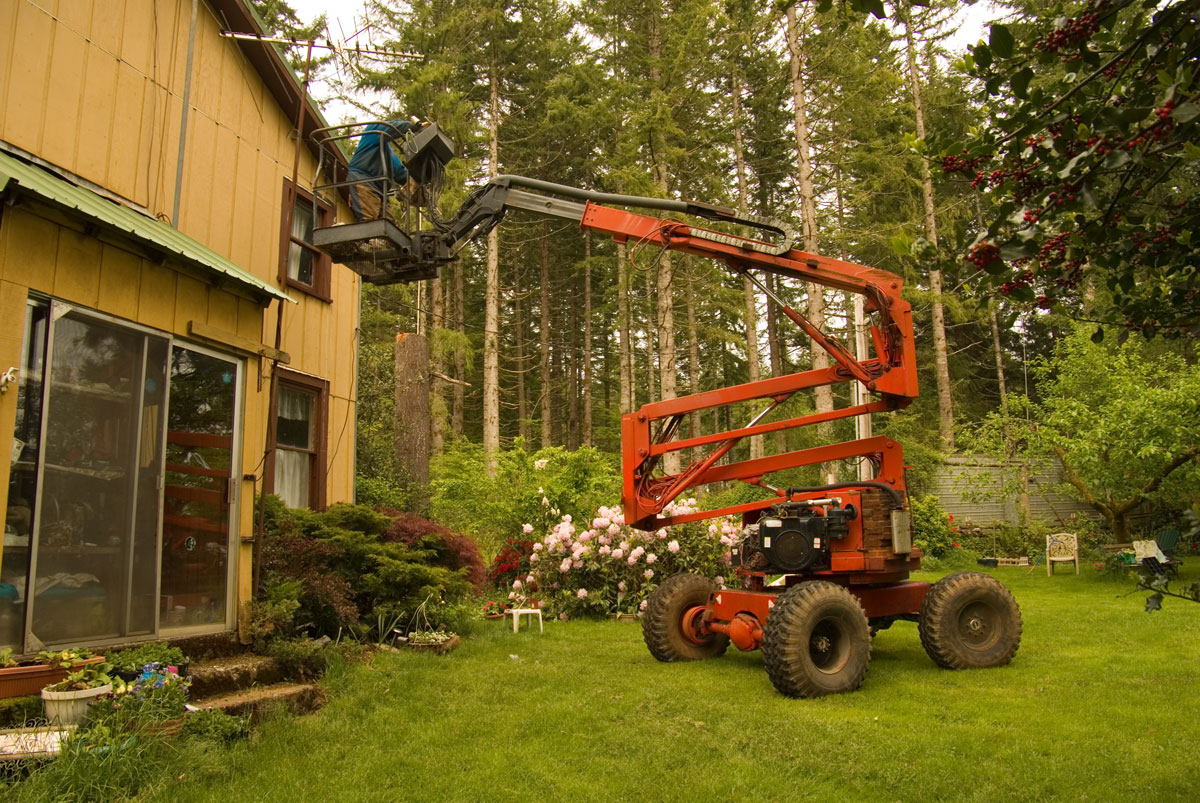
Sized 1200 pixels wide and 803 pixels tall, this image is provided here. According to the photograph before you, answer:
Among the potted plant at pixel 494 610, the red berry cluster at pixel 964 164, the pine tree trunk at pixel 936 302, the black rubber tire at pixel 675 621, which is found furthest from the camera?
the pine tree trunk at pixel 936 302

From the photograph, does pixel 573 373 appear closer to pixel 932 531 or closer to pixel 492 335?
pixel 492 335

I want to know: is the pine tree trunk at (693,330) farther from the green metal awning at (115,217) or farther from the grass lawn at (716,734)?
the green metal awning at (115,217)

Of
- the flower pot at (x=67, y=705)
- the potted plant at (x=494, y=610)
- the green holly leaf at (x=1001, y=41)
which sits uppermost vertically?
the green holly leaf at (x=1001, y=41)

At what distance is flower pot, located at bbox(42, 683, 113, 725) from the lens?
14.4ft

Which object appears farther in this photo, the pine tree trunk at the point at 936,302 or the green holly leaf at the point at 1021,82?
the pine tree trunk at the point at 936,302

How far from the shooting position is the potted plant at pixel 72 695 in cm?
439

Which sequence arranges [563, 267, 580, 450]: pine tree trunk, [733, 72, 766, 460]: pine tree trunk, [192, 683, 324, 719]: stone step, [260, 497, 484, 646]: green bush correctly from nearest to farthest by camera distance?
[192, 683, 324, 719]: stone step, [260, 497, 484, 646]: green bush, [733, 72, 766, 460]: pine tree trunk, [563, 267, 580, 450]: pine tree trunk

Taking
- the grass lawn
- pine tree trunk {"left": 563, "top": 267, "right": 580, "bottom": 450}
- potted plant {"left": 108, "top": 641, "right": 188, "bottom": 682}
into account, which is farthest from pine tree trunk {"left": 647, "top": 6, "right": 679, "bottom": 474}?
potted plant {"left": 108, "top": 641, "right": 188, "bottom": 682}

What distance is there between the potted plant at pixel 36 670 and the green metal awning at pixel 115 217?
8.67ft

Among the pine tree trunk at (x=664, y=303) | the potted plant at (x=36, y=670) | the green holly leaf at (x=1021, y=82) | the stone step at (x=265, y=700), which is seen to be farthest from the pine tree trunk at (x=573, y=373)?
the green holly leaf at (x=1021, y=82)

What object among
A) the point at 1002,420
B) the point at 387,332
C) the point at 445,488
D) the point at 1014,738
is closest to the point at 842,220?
the point at 1002,420

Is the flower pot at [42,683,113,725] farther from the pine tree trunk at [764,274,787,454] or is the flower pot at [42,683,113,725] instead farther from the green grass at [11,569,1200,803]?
the pine tree trunk at [764,274,787,454]

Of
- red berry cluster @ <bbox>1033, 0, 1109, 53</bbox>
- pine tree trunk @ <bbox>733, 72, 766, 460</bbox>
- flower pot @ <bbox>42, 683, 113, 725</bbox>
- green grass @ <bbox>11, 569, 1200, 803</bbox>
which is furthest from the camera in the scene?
pine tree trunk @ <bbox>733, 72, 766, 460</bbox>

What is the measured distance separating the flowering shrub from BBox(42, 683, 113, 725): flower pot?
733 cm
